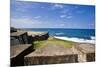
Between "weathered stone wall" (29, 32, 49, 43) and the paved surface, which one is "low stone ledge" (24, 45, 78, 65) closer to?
the paved surface

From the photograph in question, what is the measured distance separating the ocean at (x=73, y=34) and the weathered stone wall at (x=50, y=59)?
0.21 meters

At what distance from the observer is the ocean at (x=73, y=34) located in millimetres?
1931

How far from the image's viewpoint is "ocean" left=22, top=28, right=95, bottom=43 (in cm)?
193

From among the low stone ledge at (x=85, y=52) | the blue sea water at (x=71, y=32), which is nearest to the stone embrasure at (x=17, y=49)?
the blue sea water at (x=71, y=32)

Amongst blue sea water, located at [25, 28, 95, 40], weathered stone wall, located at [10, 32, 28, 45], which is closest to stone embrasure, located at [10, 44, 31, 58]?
weathered stone wall, located at [10, 32, 28, 45]

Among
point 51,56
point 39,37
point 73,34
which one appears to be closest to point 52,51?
point 51,56

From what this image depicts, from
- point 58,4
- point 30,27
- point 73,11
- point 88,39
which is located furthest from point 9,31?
point 88,39

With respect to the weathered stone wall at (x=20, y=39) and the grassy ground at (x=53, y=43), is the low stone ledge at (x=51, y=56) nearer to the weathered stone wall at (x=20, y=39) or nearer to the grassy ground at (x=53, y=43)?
Answer: the grassy ground at (x=53, y=43)

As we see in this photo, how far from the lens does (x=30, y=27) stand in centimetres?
187

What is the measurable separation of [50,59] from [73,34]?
395 mm

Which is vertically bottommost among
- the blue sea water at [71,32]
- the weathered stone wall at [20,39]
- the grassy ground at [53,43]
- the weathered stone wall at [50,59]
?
the weathered stone wall at [50,59]

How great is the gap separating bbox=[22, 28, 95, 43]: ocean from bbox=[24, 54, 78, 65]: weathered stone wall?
0.70ft

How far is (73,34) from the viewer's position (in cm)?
201

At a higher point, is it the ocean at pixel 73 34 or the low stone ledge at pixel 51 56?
the ocean at pixel 73 34
